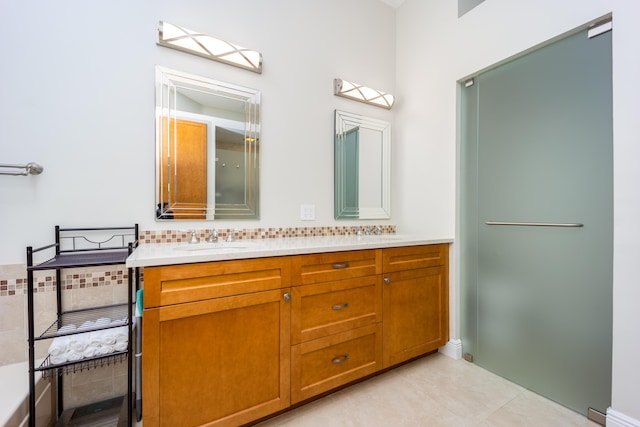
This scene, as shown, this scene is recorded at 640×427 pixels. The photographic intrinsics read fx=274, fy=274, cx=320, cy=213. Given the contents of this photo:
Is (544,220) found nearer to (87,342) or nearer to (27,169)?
(87,342)

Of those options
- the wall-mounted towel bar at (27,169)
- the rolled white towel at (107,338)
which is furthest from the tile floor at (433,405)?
the wall-mounted towel bar at (27,169)

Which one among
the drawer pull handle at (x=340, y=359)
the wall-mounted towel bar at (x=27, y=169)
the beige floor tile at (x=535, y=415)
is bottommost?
the beige floor tile at (x=535, y=415)

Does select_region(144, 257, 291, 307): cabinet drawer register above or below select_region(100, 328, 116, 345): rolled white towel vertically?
above

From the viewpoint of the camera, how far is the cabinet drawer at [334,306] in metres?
1.43

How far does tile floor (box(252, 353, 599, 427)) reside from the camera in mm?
1425

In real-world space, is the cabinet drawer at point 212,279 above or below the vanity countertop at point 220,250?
below

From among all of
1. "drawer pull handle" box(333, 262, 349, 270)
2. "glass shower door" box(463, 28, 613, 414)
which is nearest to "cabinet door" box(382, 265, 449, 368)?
"glass shower door" box(463, 28, 613, 414)

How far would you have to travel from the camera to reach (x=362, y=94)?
235cm

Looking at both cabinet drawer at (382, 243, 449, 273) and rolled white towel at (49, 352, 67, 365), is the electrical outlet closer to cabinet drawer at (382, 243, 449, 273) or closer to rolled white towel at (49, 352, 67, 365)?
cabinet drawer at (382, 243, 449, 273)

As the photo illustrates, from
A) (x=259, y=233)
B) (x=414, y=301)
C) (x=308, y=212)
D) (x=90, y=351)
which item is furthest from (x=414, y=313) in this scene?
(x=90, y=351)

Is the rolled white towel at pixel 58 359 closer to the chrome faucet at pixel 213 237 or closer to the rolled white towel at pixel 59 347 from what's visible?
the rolled white towel at pixel 59 347

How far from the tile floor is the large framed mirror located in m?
1.24

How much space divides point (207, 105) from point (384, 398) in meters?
2.09

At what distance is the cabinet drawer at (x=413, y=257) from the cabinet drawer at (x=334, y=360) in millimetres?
390
